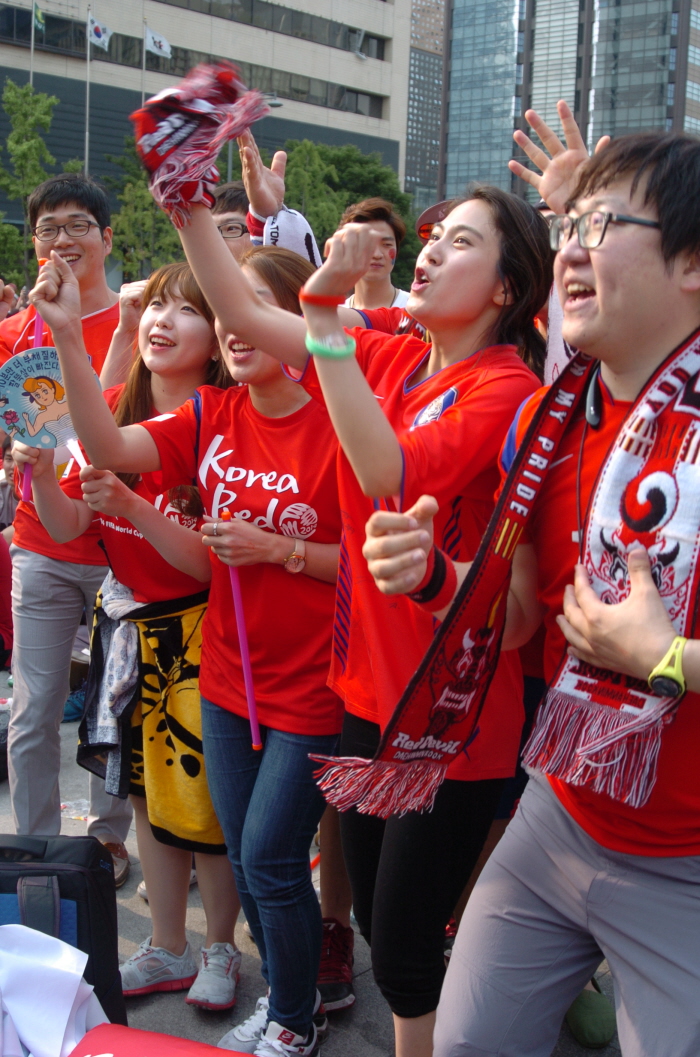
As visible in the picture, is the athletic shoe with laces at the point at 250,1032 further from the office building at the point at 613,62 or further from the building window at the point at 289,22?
the building window at the point at 289,22

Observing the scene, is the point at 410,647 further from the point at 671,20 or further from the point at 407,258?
the point at 407,258

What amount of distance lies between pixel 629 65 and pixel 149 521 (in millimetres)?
25545

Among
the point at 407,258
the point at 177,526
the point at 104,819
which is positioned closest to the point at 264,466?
the point at 177,526

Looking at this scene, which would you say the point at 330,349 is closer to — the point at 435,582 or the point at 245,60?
the point at 435,582

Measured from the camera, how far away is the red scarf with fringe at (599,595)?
1427 mm

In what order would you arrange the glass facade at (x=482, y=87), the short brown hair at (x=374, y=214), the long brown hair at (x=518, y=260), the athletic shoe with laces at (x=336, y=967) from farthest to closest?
the glass facade at (x=482, y=87), the short brown hair at (x=374, y=214), the athletic shoe with laces at (x=336, y=967), the long brown hair at (x=518, y=260)

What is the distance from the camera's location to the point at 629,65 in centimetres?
2384

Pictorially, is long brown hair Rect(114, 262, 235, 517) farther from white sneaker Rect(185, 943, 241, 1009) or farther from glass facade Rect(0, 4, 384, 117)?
glass facade Rect(0, 4, 384, 117)

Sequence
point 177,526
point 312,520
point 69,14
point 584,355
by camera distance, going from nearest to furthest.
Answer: point 584,355, point 312,520, point 177,526, point 69,14

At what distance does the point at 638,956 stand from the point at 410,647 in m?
0.69

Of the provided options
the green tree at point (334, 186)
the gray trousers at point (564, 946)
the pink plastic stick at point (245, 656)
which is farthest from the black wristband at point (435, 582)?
the green tree at point (334, 186)

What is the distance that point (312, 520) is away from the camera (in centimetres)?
229

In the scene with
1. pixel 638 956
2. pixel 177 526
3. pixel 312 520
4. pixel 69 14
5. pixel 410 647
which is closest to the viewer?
pixel 638 956

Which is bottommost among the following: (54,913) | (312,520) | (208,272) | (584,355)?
(54,913)
